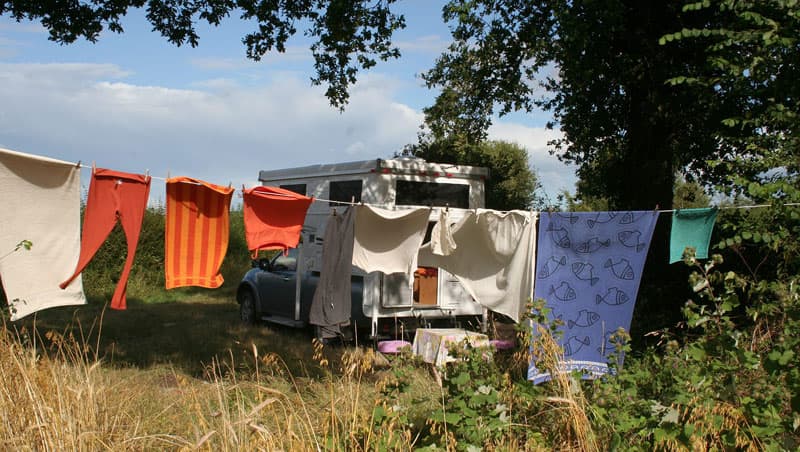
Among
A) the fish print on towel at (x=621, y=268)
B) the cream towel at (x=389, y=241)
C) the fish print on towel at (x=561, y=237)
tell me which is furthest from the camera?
the cream towel at (x=389, y=241)

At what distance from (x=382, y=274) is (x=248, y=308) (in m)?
3.42

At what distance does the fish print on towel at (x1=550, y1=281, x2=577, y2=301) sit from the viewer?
20.1 ft

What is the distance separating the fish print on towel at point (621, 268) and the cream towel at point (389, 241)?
2.06 m

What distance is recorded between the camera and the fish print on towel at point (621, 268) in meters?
5.80

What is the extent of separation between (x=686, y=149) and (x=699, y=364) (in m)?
6.73

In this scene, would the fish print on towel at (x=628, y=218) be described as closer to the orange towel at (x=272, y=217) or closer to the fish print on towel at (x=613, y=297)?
the fish print on towel at (x=613, y=297)

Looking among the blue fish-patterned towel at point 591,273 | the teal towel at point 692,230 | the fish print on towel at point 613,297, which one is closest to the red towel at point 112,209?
the blue fish-patterned towel at point 591,273

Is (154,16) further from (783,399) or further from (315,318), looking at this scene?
(783,399)

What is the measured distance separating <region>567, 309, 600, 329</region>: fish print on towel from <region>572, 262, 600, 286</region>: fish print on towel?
251mm

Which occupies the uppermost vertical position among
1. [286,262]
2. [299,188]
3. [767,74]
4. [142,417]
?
[767,74]

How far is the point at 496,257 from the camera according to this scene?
7121 mm

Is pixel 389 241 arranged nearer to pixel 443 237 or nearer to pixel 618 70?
pixel 443 237

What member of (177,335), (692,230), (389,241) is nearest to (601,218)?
(692,230)

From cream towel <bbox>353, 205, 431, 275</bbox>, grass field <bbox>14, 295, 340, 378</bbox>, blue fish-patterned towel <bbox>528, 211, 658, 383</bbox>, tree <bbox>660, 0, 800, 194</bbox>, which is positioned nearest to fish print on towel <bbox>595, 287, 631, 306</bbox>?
blue fish-patterned towel <bbox>528, 211, 658, 383</bbox>
